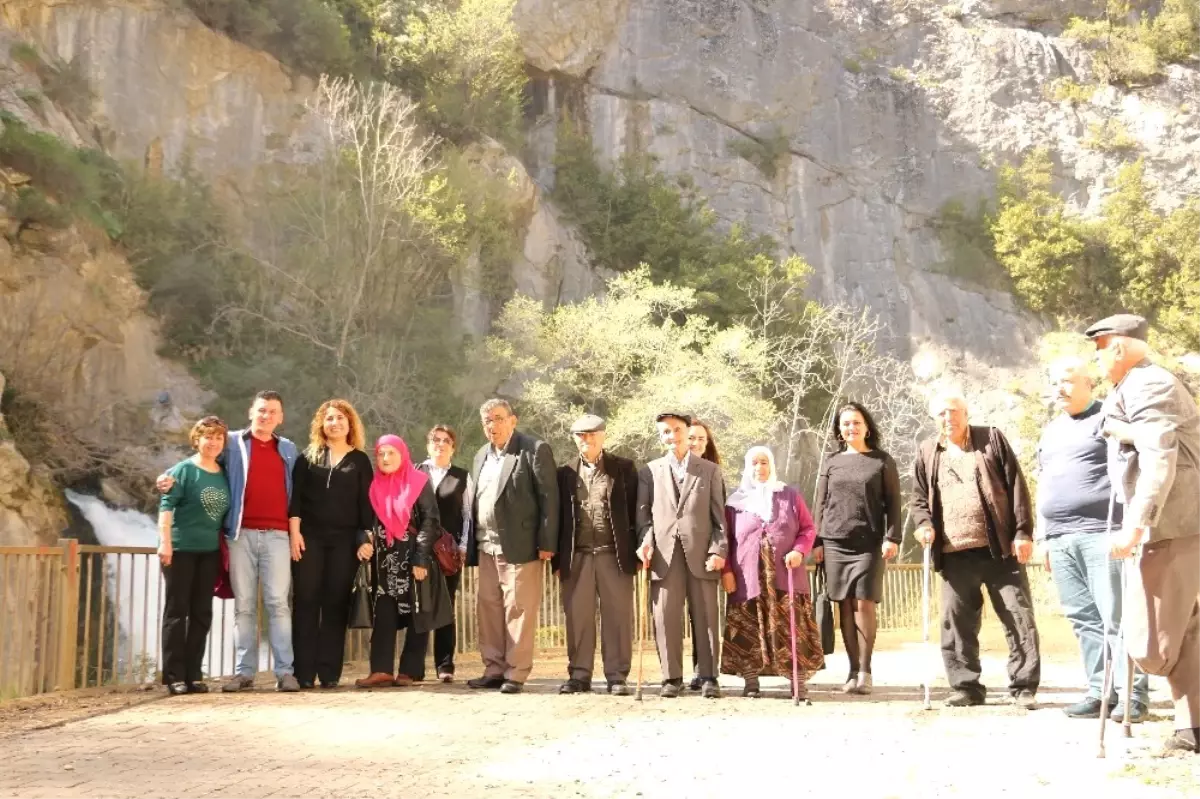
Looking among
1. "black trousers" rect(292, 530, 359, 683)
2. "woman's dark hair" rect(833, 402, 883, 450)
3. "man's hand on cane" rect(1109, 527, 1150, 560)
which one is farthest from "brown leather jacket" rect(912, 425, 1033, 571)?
"black trousers" rect(292, 530, 359, 683)

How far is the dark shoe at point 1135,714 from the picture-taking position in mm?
5832

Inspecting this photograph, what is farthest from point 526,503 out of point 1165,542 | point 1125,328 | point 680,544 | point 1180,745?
point 1180,745

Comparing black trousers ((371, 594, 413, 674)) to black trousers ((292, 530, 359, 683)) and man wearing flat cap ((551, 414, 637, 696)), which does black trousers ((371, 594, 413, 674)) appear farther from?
man wearing flat cap ((551, 414, 637, 696))

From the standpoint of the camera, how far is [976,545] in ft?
22.9

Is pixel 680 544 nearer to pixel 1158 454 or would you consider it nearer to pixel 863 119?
pixel 1158 454

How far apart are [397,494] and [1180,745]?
5.25 m

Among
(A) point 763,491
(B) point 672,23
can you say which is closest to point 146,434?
(A) point 763,491

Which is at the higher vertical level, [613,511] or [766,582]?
[613,511]

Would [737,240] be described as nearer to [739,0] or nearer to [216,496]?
[739,0]

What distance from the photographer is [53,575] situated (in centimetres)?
769

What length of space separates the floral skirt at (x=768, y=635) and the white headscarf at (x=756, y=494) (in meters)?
0.22

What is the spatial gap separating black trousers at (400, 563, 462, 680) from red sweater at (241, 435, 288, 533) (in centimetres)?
116

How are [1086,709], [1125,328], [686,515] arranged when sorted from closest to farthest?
[1125,328] < [1086,709] < [686,515]

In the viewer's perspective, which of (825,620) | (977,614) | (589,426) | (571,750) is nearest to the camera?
(571,750)
